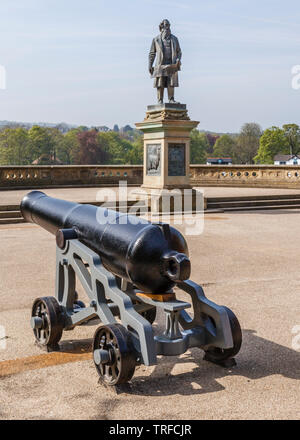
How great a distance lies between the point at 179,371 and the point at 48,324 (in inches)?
46.7

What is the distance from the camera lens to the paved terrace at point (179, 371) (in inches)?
131

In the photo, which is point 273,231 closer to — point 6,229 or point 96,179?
point 6,229

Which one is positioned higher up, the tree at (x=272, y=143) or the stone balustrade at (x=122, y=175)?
the tree at (x=272, y=143)

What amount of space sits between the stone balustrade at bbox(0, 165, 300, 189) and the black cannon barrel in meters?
18.6

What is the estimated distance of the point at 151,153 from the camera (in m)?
15.5

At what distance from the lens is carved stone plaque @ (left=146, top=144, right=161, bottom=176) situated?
1520cm

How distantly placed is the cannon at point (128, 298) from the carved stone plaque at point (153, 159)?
1050 cm

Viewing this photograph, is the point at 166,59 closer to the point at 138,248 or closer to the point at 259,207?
the point at 259,207

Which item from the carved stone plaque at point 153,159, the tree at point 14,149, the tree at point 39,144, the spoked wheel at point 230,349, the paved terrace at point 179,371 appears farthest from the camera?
the tree at point 39,144

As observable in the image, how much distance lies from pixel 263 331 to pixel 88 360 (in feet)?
5.57

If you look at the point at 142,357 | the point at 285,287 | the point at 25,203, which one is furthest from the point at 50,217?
the point at 285,287


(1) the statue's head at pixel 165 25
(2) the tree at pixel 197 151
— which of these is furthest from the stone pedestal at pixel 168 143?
(2) the tree at pixel 197 151

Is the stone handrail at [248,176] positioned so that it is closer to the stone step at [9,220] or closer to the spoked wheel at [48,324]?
the stone step at [9,220]

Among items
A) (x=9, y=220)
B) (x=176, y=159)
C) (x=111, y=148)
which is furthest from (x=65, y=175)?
(x=111, y=148)
